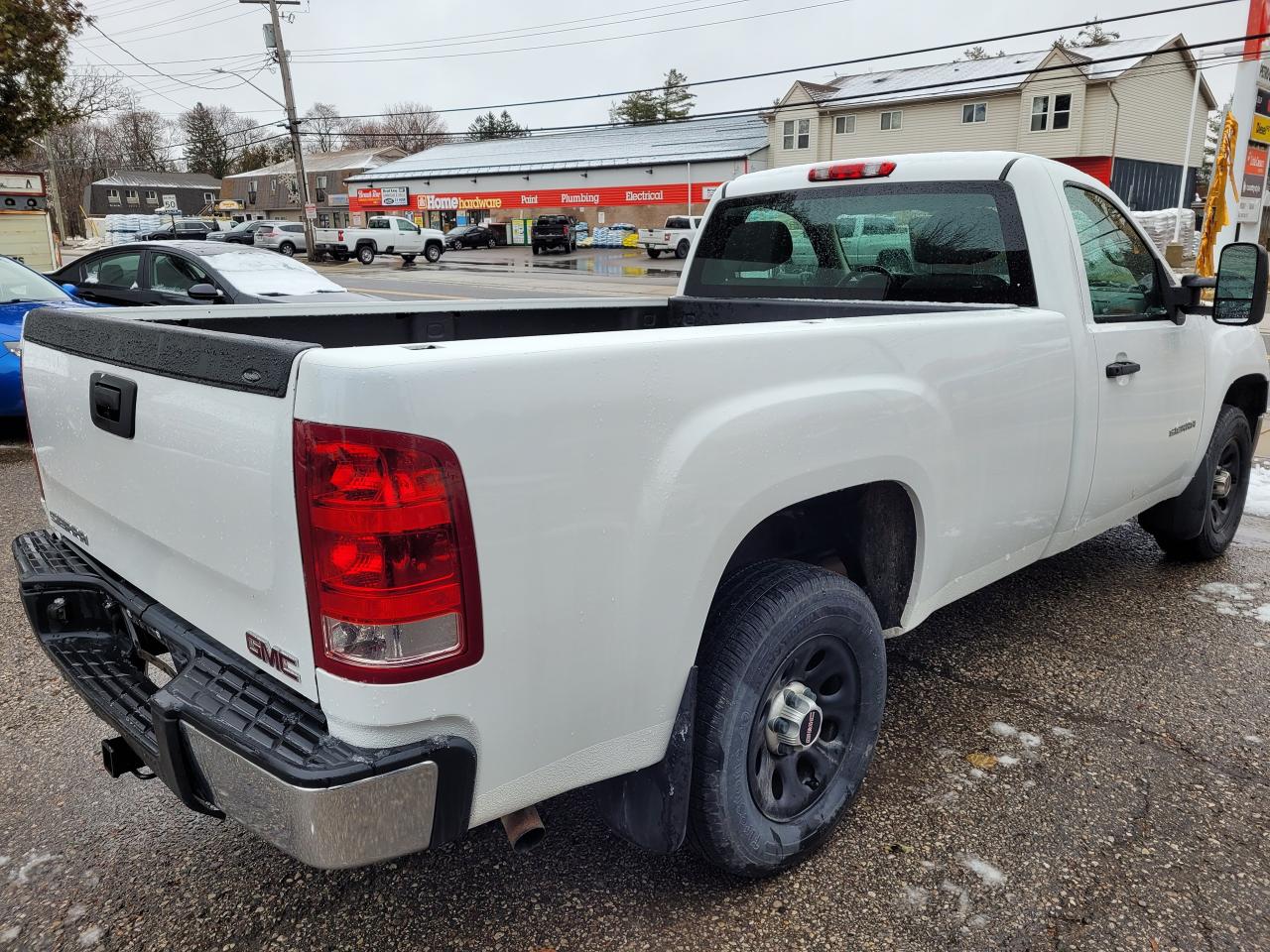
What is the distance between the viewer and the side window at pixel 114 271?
10.1 metres

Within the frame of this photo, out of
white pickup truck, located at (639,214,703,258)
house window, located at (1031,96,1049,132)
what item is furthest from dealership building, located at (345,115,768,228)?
house window, located at (1031,96,1049,132)

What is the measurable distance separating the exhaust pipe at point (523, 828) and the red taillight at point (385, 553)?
1.48ft

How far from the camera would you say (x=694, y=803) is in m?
2.21

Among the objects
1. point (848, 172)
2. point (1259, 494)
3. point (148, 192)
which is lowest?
point (1259, 494)

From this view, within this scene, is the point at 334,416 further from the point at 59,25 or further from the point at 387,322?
the point at 59,25

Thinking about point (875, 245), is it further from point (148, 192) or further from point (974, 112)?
point (148, 192)

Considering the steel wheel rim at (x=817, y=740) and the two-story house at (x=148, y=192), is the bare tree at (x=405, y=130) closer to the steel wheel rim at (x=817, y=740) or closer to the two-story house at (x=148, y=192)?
the two-story house at (x=148, y=192)

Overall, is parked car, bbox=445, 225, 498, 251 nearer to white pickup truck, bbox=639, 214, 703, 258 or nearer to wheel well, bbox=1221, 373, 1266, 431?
white pickup truck, bbox=639, 214, 703, 258

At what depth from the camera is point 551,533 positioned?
5.86 ft

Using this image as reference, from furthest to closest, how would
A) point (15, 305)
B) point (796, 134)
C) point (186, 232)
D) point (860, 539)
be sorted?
point (186, 232) < point (796, 134) < point (15, 305) < point (860, 539)

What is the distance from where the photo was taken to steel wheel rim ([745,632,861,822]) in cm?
236

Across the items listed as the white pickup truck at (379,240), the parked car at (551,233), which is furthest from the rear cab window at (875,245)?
the parked car at (551,233)

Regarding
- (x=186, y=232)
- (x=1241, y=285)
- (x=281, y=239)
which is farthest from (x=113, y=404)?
(x=186, y=232)

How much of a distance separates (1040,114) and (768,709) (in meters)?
43.9
